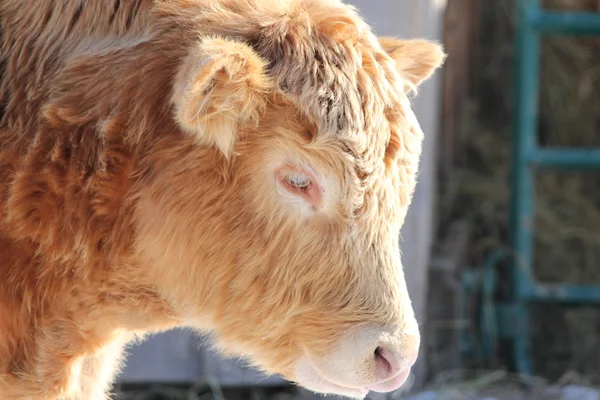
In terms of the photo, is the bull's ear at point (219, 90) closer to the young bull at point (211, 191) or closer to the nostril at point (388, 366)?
the young bull at point (211, 191)

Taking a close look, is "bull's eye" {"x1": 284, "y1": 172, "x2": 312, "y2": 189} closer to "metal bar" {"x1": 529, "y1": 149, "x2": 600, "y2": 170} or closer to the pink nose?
the pink nose

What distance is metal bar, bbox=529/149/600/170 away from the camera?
522 cm

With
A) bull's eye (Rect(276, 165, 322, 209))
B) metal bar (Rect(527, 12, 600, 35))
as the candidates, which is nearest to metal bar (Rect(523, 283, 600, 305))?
metal bar (Rect(527, 12, 600, 35))

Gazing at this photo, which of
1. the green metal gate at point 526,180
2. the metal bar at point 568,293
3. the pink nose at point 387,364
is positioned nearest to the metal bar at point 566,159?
the green metal gate at point 526,180

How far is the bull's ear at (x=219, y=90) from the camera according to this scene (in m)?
2.32

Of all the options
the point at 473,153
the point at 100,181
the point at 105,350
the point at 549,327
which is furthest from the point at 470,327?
the point at 100,181

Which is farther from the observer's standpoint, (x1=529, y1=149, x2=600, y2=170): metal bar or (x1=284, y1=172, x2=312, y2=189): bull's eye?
(x1=529, y1=149, x2=600, y2=170): metal bar

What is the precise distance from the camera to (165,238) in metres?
2.66

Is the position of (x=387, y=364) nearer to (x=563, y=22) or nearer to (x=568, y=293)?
(x=568, y=293)

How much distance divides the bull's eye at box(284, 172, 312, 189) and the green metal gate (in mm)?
2948

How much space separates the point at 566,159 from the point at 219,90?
3286 mm

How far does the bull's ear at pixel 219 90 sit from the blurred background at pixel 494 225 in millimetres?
2199

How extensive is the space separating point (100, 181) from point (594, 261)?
4315mm

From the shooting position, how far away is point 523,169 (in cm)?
528
